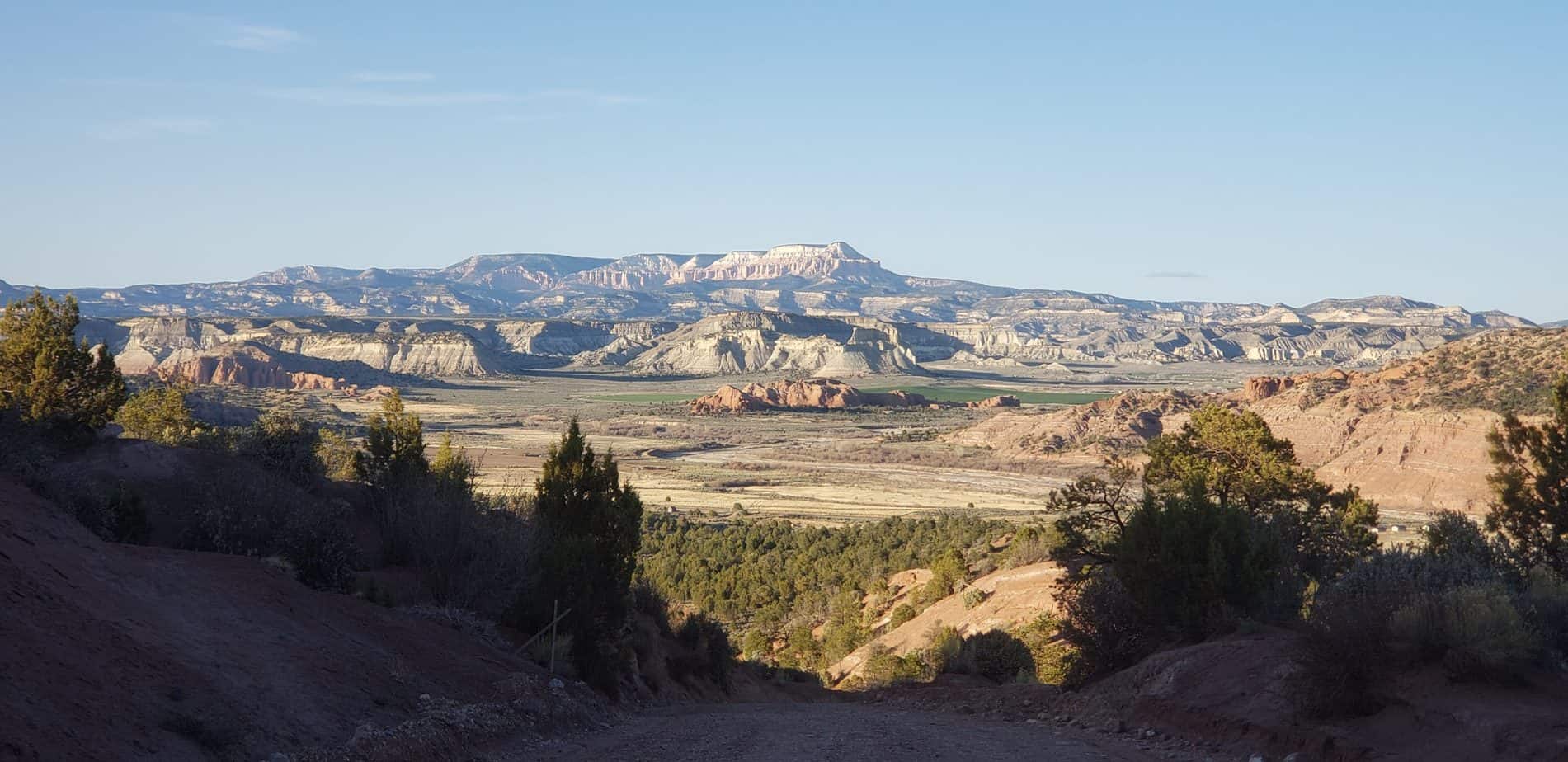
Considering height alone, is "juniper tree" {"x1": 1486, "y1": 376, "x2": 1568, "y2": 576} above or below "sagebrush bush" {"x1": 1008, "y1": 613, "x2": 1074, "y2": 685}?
above

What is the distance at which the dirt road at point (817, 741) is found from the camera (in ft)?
45.5

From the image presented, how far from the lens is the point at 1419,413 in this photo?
70.2m

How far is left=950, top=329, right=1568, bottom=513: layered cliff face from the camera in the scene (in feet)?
210

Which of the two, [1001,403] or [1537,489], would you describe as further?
[1001,403]

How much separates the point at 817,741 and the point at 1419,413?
6602 cm

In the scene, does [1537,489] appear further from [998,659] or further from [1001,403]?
[1001,403]

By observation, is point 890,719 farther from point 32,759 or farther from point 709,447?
point 709,447

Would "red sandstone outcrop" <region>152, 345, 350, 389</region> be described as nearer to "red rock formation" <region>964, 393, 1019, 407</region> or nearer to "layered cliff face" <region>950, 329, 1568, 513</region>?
"red rock formation" <region>964, 393, 1019, 407</region>

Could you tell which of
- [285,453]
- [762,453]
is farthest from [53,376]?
[762,453]

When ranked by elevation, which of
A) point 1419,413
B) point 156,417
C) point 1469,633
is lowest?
point 156,417

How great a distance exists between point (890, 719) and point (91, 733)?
10820mm

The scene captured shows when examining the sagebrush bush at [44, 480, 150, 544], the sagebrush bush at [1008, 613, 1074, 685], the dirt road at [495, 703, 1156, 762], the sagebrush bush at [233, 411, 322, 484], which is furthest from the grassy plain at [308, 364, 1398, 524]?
the dirt road at [495, 703, 1156, 762]

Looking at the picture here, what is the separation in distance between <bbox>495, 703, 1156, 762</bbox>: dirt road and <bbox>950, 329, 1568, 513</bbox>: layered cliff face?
46.9 metres

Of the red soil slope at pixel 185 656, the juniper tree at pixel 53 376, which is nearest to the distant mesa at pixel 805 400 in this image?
the juniper tree at pixel 53 376
